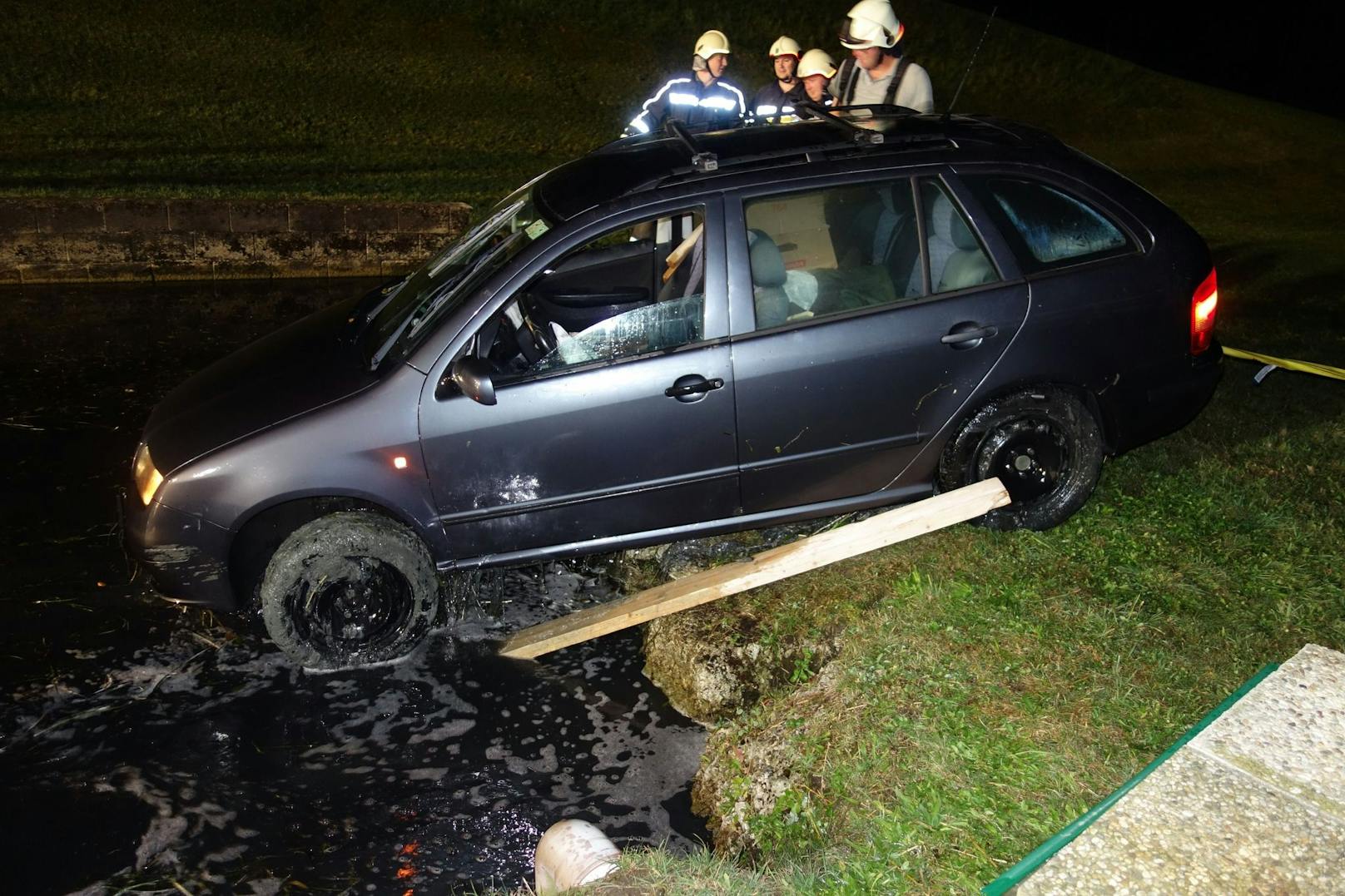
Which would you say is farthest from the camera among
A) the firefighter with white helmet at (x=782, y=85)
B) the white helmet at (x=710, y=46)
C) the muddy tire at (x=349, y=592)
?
the white helmet at (x=710, y=46)

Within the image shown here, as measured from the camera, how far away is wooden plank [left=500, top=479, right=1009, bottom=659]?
15.5ft

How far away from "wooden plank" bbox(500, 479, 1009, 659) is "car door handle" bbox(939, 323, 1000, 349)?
59 centimetres

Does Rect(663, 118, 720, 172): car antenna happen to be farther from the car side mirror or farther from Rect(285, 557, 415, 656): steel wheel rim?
Rect(285, 557, 415, 656): steel wheel rim

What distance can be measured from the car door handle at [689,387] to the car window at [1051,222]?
139 centimetres

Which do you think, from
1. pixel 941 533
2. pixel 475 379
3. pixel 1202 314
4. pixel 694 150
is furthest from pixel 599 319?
pixel 1202 314

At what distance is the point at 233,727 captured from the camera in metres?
4.38

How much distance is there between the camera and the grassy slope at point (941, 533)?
146 inches

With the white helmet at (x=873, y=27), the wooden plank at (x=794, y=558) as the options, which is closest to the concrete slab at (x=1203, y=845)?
the wooden plank at (x=794, y=558)

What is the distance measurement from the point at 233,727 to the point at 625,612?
1576mm

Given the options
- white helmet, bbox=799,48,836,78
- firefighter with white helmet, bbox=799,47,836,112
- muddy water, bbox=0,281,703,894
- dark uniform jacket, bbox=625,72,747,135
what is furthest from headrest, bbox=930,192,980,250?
dark uniform jacket, bbox=625,72,747,135

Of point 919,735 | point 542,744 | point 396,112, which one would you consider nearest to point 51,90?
point 396,112

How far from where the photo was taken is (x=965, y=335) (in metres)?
4.62

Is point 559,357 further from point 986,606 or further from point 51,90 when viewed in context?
point 51,90

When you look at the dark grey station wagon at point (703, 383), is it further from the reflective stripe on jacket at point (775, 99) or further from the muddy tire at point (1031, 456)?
the reflective stripe on jacket at point (775, 99)
